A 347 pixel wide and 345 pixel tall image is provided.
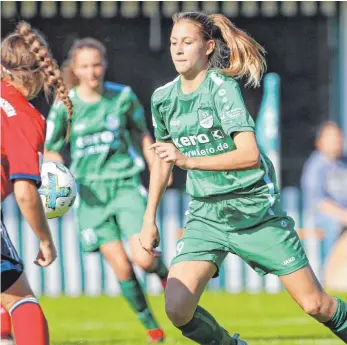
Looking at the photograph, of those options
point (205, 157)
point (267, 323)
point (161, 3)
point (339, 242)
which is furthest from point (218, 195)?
point (161, 3)

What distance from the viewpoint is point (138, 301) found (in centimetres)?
853

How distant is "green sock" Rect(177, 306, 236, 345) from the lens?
649 centimetres

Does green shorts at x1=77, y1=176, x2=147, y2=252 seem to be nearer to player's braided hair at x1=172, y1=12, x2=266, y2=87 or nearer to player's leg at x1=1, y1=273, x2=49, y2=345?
player's braided hair at x1=172, y1=12, x2=266, y2=87

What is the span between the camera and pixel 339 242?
13.4 meters

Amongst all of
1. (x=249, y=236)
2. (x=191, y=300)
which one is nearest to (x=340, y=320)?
(x=249, y=236)

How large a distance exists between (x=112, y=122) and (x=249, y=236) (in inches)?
108

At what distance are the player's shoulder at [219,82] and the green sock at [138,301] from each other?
8.54ft

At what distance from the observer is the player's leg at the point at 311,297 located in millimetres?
6270

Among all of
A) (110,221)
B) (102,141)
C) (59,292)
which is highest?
(102,141)

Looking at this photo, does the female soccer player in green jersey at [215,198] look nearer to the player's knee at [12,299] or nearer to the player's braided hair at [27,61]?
the player's braided hair at [27,61]

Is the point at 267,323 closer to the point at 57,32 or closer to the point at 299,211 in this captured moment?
the point at 299,211

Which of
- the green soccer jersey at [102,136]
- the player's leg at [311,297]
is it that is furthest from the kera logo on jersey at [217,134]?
the green soccer jersey at [102,136]

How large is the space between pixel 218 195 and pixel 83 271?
289 inches

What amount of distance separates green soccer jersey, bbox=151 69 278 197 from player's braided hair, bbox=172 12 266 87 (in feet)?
0.37
